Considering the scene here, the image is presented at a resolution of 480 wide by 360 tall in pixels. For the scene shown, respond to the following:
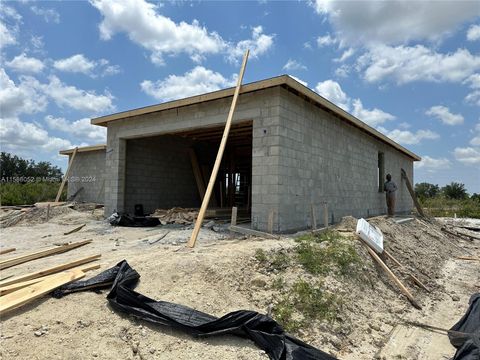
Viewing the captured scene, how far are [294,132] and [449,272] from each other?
5.58m

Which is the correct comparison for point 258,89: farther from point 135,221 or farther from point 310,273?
point 135,221

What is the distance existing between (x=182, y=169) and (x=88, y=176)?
6536mm

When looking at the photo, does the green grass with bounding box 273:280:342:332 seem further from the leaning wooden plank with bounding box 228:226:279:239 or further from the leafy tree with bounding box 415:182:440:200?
the leafy tree with bounding box 415:182:440:200

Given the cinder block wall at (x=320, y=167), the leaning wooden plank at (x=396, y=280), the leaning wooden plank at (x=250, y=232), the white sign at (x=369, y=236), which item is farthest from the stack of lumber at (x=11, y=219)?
the leaning wooden plank at (x=396, y=280)

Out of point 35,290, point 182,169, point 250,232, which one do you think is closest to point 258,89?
point 250,232

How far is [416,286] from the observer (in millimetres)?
7082

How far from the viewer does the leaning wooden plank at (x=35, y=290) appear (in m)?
3.79

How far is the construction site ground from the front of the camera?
3.46 metres

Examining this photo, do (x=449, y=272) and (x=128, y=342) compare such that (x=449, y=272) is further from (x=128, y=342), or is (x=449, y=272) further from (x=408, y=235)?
(x=128, y=342)

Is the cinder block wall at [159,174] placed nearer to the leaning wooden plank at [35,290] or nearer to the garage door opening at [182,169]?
the garage door opening at [182,169]

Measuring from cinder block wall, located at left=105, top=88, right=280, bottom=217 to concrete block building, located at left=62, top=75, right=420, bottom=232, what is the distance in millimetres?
25

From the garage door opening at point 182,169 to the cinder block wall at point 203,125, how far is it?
0.39m

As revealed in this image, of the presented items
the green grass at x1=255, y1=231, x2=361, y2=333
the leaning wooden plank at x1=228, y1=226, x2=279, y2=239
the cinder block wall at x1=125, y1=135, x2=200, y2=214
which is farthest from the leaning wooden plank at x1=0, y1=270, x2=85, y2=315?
the cinder block wall at x1=125, y1=135, x2=200, y2=214

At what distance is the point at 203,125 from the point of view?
9.79 metres
